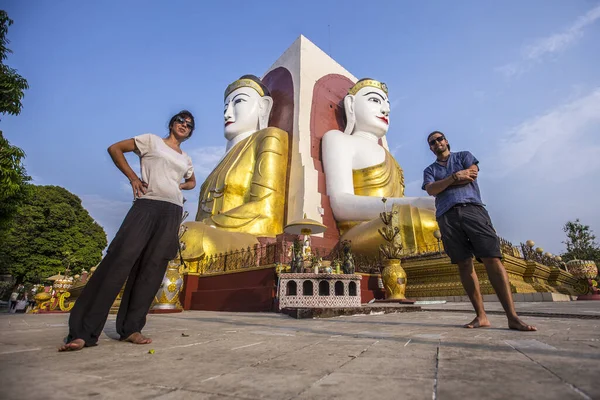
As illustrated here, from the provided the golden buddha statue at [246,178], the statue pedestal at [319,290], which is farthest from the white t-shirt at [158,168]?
the golden buddha statue at [246,178]

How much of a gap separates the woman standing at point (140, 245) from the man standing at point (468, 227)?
1845 millimetres

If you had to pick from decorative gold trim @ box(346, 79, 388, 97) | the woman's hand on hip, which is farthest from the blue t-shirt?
decorative gold trim @ box(346, 79, 388, 97)

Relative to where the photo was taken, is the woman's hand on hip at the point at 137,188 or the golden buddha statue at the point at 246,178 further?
the golden buddha statue at the point at 246,178

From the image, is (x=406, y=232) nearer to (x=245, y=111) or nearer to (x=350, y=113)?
(x=350, y=113)

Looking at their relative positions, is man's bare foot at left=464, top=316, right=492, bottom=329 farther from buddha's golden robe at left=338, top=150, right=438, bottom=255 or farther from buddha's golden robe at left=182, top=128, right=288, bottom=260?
buddha's golden robe at left=182, top=128, right=288, bottom=260

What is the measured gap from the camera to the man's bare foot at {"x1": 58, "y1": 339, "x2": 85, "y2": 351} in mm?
1567

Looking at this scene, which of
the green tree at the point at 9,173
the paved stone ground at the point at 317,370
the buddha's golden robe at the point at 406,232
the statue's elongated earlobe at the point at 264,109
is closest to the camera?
the paved stone ground at the point at 317,370

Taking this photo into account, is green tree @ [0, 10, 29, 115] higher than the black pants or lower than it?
higher

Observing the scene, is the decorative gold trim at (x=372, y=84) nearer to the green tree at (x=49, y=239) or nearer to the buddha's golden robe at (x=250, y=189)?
the buddha's golden robe at (x=250, y=189)

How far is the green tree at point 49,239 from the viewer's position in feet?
57.6

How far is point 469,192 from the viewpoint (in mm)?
2482

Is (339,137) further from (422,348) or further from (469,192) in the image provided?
(422,348)

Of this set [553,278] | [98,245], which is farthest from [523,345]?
[98,245]

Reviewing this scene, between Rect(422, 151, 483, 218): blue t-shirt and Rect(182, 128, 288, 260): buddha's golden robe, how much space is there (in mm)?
6972
